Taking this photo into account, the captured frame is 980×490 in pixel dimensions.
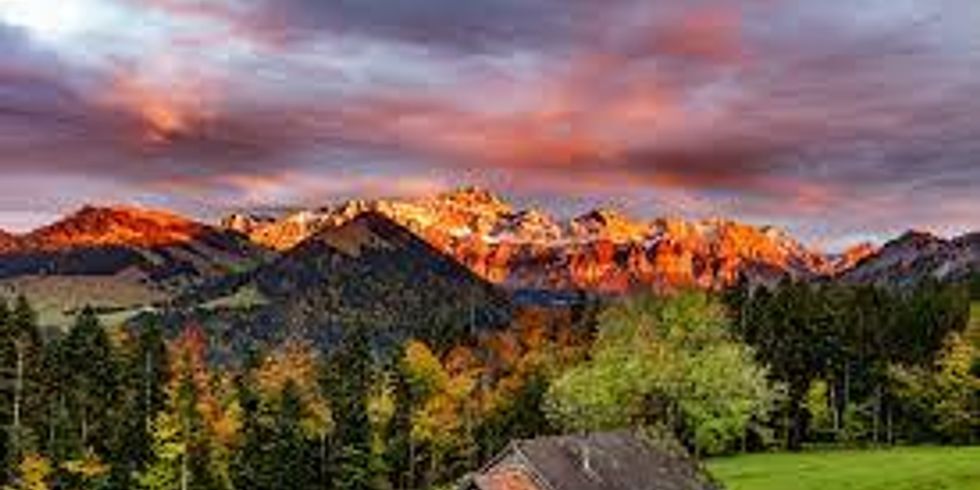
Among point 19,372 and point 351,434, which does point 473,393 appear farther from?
point 19,372

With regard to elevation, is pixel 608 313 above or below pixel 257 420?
above

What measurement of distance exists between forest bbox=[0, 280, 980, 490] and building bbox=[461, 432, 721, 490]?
48.6m

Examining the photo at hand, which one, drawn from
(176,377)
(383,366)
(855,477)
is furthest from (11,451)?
(855,477)

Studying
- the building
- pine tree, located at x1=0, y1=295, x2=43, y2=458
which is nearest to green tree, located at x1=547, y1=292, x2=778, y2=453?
the building

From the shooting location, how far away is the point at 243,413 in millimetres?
141125

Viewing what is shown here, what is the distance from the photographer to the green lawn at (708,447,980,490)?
97.6 metres

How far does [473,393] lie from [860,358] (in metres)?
44.5

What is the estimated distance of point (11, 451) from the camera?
417 feet

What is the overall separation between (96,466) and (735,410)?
185ft

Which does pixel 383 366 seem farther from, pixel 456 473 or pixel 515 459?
pixel 515 459

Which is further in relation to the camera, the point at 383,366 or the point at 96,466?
the point at 383,366

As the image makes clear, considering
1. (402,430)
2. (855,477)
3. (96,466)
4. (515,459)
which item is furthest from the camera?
(402,430)

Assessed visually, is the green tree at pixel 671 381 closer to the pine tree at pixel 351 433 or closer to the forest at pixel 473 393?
the forest at pixel 473 393

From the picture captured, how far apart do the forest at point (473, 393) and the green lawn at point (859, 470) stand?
5.78 metres
